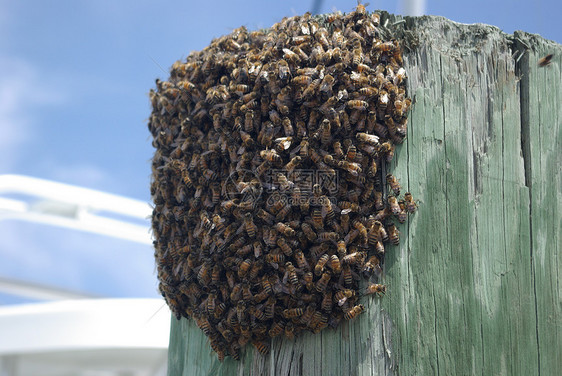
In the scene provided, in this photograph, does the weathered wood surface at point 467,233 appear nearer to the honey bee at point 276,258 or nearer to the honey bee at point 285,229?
the honey bee at point 276,258

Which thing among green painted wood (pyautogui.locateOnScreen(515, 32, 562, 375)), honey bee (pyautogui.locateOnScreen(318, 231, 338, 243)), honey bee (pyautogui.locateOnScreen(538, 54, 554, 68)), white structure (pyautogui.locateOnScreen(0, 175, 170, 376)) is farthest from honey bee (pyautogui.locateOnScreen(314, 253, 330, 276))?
white structure (pyautogui.locateOnScreen(0, 175, 170, 376))

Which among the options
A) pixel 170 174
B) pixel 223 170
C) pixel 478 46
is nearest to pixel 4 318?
pixel 170 174

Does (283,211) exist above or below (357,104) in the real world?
below

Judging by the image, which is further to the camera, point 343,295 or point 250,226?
point 250,226

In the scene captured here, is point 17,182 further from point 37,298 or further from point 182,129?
point 182,129

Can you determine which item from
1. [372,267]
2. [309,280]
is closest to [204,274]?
[309,280]

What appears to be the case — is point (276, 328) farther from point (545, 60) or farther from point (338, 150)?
point (545, 60)
